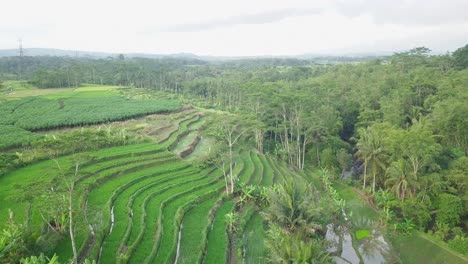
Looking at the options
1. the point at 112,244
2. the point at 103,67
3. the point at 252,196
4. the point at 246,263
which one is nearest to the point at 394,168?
the point at 252,196

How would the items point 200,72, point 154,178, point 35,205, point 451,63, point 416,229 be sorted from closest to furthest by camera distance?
point 35,205, point 416,229, point 154,178, point 451,63, point 200,72

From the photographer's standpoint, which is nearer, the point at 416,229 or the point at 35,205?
the point at 35,205

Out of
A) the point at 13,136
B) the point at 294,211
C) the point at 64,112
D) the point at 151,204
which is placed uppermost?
the point at 64,112

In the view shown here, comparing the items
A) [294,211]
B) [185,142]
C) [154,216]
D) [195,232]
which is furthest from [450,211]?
[185,142]

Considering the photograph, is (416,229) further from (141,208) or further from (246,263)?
(141,208)

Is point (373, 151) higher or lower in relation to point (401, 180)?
higher

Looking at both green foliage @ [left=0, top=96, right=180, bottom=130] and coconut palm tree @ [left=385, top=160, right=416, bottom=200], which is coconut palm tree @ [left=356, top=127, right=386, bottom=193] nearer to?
coconut palm tree @ [left=385, top=160, right=416, bottom=200]

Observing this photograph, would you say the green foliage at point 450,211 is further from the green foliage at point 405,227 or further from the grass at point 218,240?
the grass at point 218,240

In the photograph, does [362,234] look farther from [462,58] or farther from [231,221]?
[462,58]
